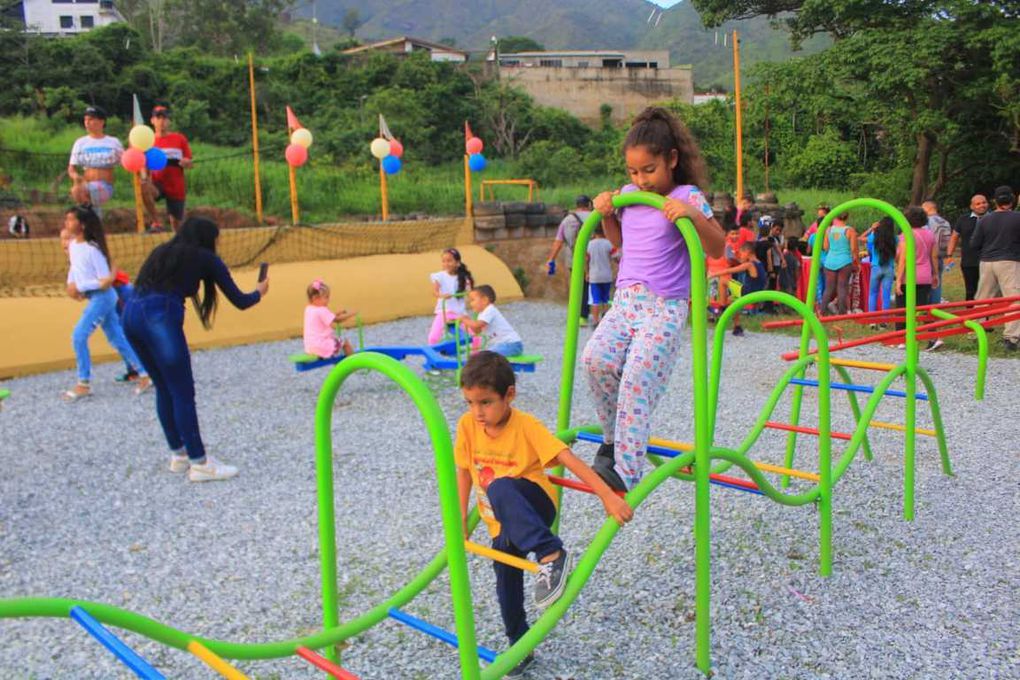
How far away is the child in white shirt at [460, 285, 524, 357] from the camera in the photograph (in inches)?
296

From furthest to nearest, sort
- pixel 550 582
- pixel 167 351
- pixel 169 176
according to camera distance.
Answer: pixel 169 176 → pixel 167 351 → pixel 550 582

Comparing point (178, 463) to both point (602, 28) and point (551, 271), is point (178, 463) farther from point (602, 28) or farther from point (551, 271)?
point (602, 28)

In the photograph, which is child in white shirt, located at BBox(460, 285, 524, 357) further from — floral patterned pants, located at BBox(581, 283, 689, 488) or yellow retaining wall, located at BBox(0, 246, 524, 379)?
floral patterned pants, located at BBox(581, 283, 689, 488)

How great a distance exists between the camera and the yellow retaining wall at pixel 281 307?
9289 millimetres

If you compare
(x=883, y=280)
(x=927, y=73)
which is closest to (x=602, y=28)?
(x=927, y=73)

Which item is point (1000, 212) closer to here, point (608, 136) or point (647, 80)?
point (608, 136)

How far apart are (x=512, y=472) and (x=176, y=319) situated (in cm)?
324

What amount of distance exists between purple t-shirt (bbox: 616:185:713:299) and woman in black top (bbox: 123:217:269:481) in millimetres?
3199

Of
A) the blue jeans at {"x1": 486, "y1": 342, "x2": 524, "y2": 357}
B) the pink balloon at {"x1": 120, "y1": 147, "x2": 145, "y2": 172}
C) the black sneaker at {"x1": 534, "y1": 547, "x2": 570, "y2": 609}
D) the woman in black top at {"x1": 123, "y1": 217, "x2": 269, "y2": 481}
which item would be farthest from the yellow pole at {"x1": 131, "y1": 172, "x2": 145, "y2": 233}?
the black sneaker at {"x1": 534, "y1": 547, "x2": 570, "y2": 609}

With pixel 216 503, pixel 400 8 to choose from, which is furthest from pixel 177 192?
pixel 400 8

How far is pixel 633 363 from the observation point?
3049 millimetres

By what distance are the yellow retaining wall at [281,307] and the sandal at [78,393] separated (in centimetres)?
153

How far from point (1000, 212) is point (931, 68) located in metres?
14.7

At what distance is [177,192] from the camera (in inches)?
449
